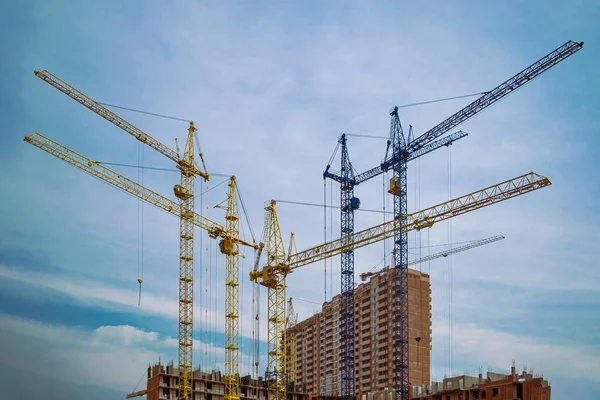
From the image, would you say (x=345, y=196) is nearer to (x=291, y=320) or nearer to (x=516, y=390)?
(x=516, y=390)

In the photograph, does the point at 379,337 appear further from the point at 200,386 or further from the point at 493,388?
the point at 493,388

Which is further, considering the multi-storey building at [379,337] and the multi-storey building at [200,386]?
the multi-storey building at [379,337]

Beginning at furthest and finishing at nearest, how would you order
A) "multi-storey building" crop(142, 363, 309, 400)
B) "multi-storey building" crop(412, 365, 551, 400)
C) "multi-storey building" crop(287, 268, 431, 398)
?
"multi-storey building" crop(287, 268, 431, 398) < "multi-storey building" crop(142, 363, 309, 400) < "multi-storey building" crop(412, 365, 551, 400)

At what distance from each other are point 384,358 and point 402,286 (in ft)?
101

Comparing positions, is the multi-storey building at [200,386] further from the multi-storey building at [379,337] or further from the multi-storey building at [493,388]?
the multi-storey building at [493,388]

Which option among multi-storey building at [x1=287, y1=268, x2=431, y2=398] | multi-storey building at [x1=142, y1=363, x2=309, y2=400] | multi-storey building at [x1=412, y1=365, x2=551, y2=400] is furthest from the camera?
multi-storey building at [x1=287, y1=268, x2=431, y2=398]

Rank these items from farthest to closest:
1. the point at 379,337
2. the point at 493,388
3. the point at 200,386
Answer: the point at 379,337
the point at 200,386
the point at 493,388

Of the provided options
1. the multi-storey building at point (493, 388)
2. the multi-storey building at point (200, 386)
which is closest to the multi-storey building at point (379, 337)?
the multi-storey building at point (200, 386)

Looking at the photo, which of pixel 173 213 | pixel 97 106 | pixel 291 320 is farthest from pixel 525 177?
pixel 291 320

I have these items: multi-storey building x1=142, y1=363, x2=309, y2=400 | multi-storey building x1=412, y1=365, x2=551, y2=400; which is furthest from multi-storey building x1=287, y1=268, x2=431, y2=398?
multi-storey building x1=412, y1=365, x2=551, y2=400

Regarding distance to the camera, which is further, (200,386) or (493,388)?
(200,386)

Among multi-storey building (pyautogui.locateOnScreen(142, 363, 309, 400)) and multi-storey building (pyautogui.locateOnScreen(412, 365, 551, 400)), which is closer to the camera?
multi-storey building (pyautogui.locateOnScreen(412, 365, 551, 400))

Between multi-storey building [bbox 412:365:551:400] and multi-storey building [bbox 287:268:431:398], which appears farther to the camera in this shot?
multi-storey building [bbox 287:268:431:398]

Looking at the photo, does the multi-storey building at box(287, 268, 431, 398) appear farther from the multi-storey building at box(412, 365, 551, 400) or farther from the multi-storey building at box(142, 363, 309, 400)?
the multi-storey building at box(412, 365, 551, 400)
